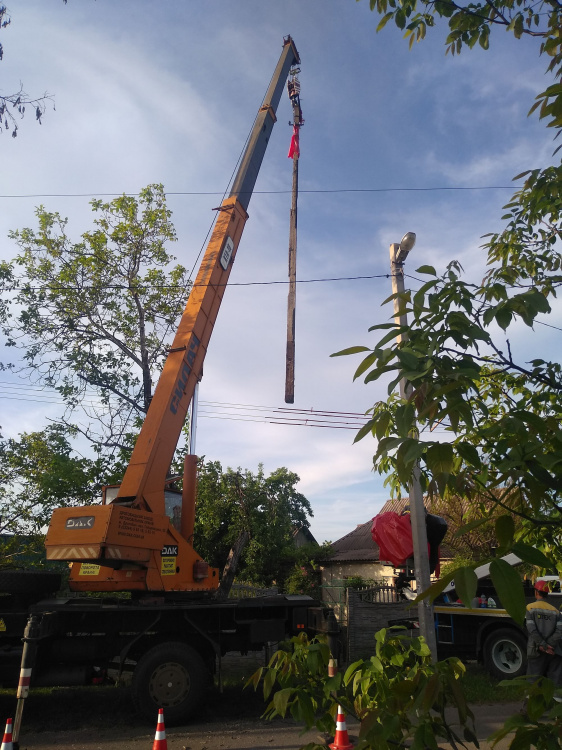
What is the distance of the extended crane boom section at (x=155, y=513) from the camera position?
7.07 meters

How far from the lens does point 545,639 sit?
7922mm

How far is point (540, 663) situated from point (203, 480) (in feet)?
58.8

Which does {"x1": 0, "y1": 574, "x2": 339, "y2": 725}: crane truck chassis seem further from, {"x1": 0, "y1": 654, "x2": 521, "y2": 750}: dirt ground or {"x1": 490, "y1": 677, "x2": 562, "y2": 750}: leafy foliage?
{"x1": 490, "y1": 677, "x2": 562, "y2": 750}: leafy foliage

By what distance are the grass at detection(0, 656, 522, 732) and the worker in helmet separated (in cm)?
67

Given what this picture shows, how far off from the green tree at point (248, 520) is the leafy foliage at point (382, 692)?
68.0 ft

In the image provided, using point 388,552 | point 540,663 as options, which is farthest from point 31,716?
point 540,663

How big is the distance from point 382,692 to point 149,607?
6.64 metres

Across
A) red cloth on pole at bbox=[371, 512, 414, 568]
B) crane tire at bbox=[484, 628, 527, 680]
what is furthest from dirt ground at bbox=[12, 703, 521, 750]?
crane tire at bbox=[484, 628, 527, 680]

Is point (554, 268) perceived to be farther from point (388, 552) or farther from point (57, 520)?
point (57, 520)

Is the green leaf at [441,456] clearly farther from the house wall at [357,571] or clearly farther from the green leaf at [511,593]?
the house wall at [357,571]

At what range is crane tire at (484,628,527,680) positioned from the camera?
10.4 m

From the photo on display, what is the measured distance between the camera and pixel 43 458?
15.8 meters

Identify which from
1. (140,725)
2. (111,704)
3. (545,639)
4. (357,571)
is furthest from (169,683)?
(357,571)

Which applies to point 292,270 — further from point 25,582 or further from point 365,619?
point 365,619
